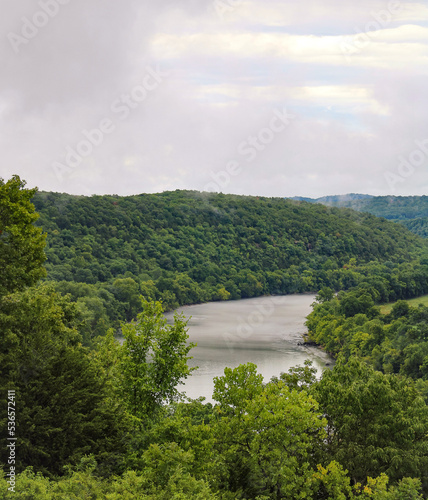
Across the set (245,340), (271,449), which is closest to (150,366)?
(271,449)

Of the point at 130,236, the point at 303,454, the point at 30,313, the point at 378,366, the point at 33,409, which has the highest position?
the point at 130,236

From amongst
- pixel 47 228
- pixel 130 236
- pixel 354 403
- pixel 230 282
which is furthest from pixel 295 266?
pixel 354 403

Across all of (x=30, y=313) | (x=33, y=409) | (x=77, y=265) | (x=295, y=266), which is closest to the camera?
(x=33, y=409)

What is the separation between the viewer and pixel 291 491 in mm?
15594

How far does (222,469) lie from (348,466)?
4.27 m

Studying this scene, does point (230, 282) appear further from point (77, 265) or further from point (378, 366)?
point (378, 366)

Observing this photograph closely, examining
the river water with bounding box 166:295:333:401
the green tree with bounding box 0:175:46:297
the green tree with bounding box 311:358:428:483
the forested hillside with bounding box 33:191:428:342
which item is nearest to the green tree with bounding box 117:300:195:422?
the green tree with bounding box 311:358:428:483

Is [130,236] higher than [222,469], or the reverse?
[130,236]

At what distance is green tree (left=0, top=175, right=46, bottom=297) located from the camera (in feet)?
72.4

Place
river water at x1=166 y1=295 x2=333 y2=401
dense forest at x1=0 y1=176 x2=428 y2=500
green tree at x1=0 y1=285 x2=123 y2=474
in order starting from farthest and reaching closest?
1. river water at x1=166 y1=295 x2=333 y2=401
2. green tree at x1=0 y1=285 x2=123 y2=474
3. dense forest at x1=0 y1=176 x2=428 y2=500

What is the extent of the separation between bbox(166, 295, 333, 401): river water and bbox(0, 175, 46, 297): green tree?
20.2 meters

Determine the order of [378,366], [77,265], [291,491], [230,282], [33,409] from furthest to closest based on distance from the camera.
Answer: [230,282] → [77,265] → [378,366] → [33,409] → [291,491]

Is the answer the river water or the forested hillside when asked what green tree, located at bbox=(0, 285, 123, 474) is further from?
the forested hillside

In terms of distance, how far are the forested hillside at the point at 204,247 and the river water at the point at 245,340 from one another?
989 centimetres
